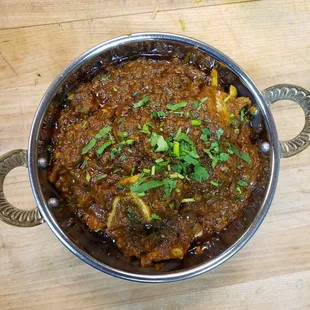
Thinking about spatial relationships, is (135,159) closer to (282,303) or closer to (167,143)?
(167,143)

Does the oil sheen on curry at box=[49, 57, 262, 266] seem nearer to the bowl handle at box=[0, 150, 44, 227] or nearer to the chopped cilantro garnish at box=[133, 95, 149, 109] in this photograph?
the chopped cilantro garnish at box=[133, 95, 149, 109]

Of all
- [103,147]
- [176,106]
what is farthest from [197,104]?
[103,147]

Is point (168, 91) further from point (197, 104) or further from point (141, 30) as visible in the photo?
point (141, 30)

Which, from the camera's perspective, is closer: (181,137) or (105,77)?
(181,137)

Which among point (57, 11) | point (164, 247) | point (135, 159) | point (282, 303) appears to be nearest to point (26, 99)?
point (57, 11)

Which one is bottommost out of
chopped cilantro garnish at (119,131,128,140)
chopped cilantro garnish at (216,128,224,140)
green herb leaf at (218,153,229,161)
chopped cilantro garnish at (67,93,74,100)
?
green herb leaf at (218,153,229,161)

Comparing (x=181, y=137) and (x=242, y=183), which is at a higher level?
(x=181, y=137)

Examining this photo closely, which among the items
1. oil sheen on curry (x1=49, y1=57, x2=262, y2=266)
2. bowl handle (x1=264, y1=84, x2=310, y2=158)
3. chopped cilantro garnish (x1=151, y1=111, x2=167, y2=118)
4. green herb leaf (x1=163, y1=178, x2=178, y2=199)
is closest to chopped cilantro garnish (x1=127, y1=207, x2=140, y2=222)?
oil sheen on curry (x1=49, y1=57, x2=262, y2=266)
